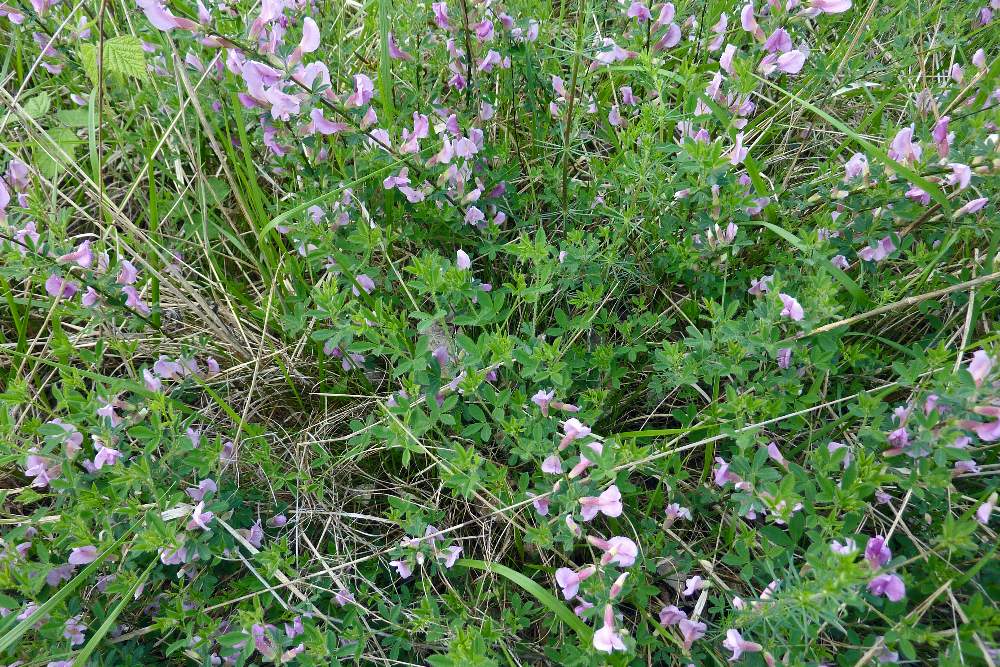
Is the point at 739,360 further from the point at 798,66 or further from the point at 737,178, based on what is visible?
the point at 798,66

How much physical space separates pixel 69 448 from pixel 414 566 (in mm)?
1120

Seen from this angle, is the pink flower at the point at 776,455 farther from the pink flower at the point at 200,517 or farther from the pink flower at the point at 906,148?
the pink flower at the point at 200,517

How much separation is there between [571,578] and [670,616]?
0.35 metres

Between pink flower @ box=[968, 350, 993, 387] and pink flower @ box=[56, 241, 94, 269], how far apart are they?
2.60m

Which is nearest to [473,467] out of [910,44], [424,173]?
[424,173]

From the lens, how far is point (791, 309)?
6.72 feet

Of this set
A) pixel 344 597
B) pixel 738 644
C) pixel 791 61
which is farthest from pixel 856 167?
pixel 344 597

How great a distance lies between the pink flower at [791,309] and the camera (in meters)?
2.03

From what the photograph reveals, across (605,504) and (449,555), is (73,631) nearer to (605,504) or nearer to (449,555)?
(449,555)

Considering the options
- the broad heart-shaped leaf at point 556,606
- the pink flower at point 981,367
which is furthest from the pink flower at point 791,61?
the broad heart-shaped leaf at point 556,606

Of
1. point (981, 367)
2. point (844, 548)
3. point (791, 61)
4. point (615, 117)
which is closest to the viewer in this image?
point (844, 548)

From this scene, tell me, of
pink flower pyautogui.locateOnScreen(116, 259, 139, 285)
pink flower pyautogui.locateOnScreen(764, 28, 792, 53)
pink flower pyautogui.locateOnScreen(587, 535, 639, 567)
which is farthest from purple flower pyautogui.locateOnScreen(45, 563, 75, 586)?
pink flower pyautogui.locateOnScreen(764, 28, 792, 53)

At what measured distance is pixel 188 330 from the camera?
2988 millimetres

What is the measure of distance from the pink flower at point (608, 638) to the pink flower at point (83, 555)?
1.45 m
